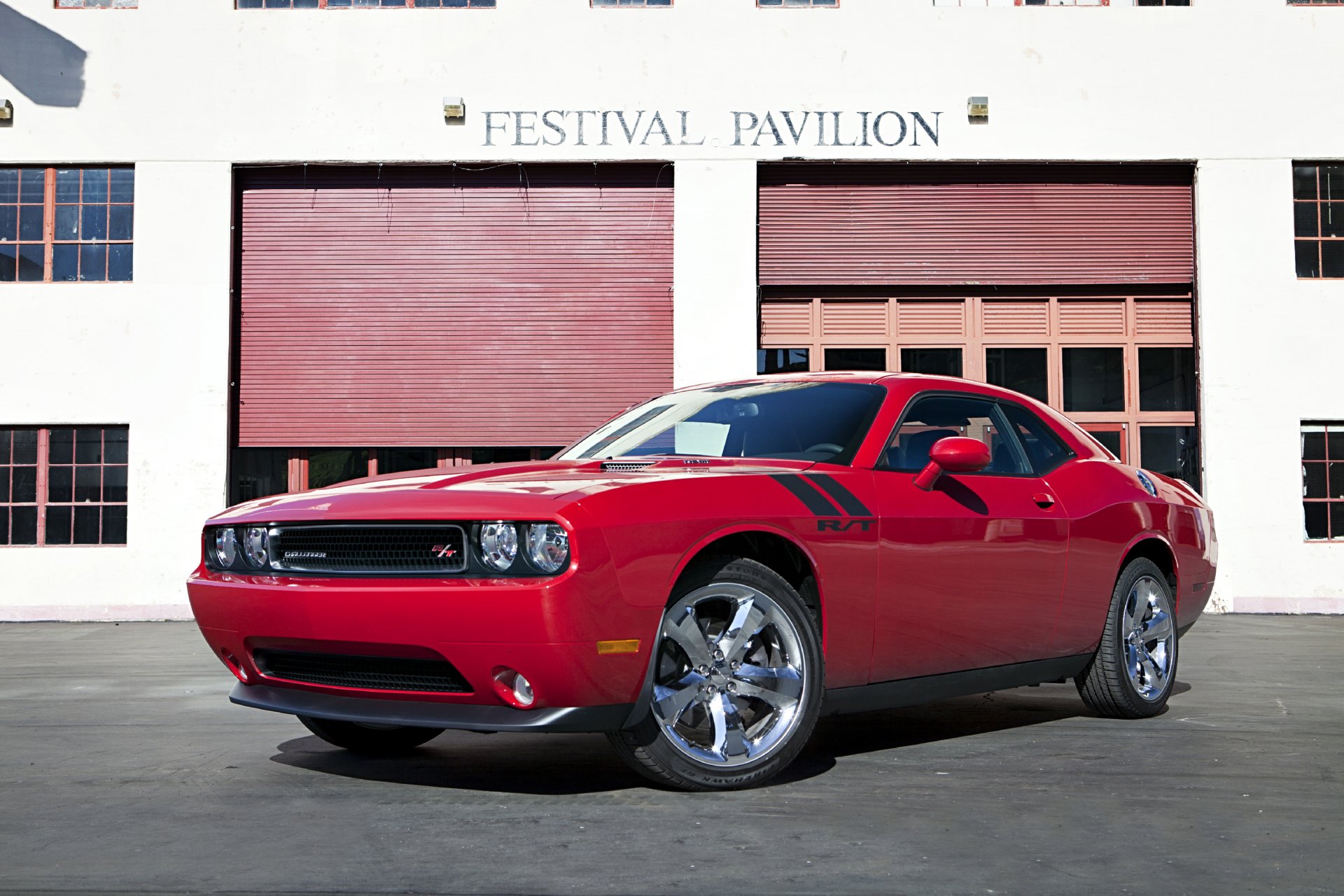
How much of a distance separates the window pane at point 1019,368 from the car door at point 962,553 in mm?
9198

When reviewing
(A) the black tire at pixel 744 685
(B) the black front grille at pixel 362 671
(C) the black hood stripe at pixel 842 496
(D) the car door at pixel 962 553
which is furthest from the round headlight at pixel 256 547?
(D) the car door at pixel 962 553

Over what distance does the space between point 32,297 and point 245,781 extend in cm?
1169

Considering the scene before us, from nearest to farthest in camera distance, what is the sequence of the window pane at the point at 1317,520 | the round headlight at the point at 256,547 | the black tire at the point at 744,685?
the black tire at the point at 744,685
the round headlight at the point at 256,547
the window pane at the point at 1317,520

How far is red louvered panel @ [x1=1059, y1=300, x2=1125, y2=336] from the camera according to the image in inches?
588

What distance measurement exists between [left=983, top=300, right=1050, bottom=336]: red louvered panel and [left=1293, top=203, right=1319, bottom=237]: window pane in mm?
2782

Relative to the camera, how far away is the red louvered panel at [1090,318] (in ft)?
49.0

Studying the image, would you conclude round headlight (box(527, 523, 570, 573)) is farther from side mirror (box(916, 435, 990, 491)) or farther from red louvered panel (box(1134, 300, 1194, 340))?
red louvered panel (box(1134, 300, 1194, 340))

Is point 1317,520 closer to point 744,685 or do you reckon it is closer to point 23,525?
point 744,685

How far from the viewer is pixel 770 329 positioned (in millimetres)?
14930

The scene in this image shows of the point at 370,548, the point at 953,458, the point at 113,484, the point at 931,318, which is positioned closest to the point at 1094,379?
the point at 931,318

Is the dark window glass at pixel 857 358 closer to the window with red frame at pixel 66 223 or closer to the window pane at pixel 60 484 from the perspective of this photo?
the window with red frame at pixel 66 223

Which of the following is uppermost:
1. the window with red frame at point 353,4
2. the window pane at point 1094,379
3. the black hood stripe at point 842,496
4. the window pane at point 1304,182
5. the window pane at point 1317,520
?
the window with red frame at point 353,4

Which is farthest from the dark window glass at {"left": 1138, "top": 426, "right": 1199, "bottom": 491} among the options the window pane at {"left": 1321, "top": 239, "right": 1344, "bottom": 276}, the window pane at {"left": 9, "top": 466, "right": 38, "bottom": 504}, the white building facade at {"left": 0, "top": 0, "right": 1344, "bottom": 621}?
the window pane at {"left": 9, "top": 466, "right": 38, "bottom": 504}

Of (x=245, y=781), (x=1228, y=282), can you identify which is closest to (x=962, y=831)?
(x=245, y=781)
